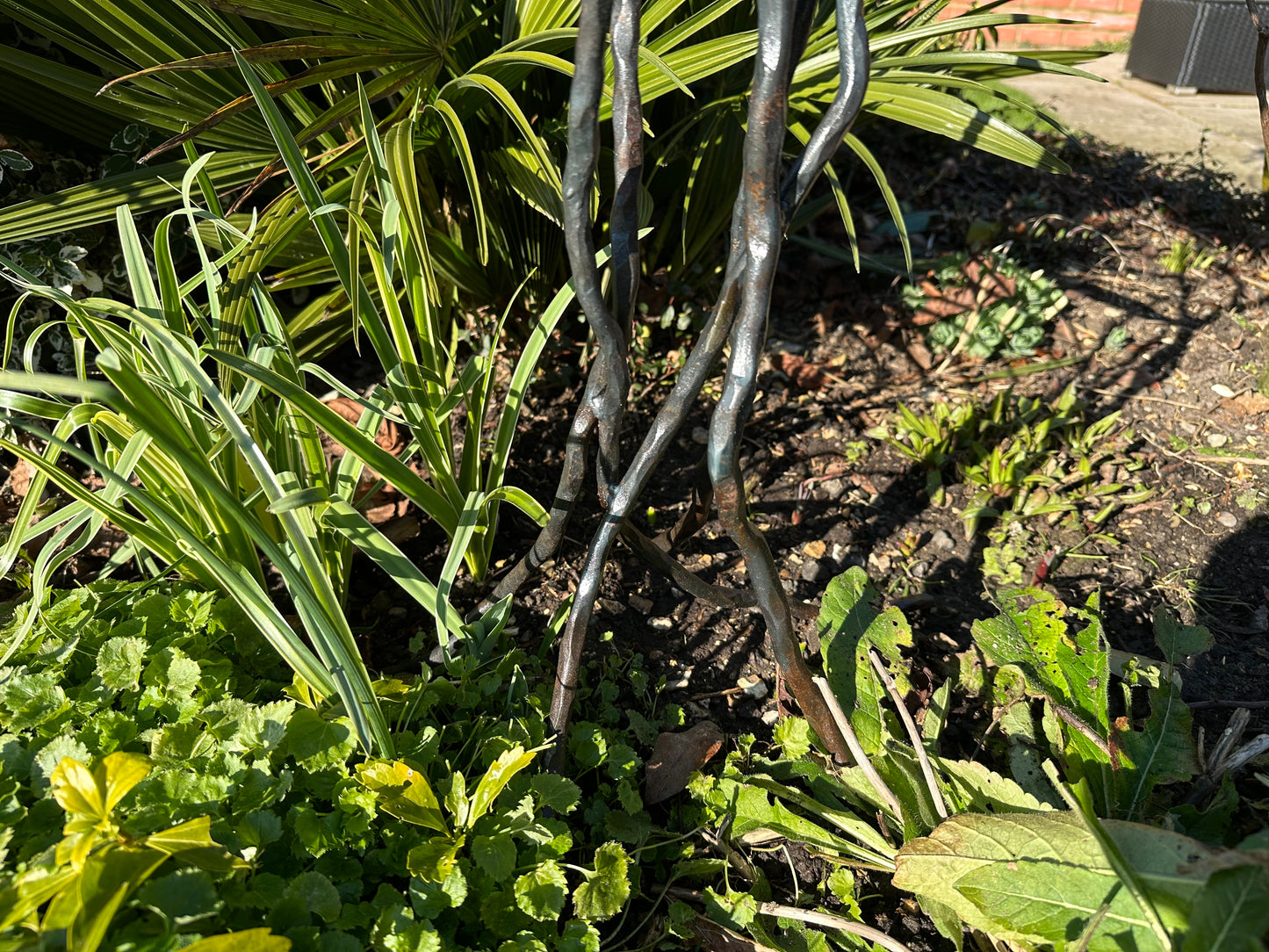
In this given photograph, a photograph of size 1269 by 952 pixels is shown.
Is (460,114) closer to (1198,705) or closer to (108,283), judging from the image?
(108,283)

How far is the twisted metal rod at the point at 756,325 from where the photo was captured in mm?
741

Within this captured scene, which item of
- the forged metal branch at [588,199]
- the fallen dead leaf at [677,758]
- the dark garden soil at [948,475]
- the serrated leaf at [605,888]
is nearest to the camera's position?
the forged metal branch at [588,199]

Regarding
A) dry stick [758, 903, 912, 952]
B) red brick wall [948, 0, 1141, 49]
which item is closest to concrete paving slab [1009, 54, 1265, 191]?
red brick wall [948, 0, 1141, 49]

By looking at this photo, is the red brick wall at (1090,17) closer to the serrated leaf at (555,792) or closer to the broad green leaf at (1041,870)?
the broad green leaf at (1041,870)

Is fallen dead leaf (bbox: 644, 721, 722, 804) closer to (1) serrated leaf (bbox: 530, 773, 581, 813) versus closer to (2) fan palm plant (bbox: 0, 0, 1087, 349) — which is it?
(1) serrated leaf (bbox: 530, 773, 581, 813)

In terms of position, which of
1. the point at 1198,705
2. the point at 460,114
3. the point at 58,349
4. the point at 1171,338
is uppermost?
the point at 460,114

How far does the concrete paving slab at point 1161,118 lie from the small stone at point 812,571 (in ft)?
8.75

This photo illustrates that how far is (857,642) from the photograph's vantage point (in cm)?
121

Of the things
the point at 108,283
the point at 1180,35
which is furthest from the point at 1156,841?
the point at 1180,35

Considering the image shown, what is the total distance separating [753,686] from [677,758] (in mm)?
223

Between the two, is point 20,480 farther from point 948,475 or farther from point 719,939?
point 948,475

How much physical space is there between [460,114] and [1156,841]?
1.46m

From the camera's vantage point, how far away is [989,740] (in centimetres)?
119

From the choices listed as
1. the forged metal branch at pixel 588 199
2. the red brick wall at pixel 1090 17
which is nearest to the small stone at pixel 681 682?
the forged metal branch at pixel 588 199
